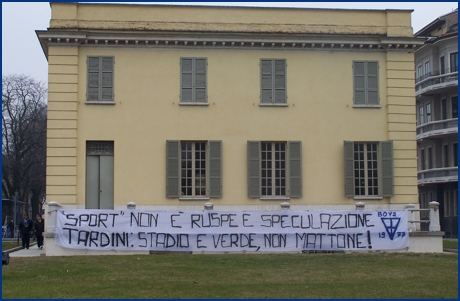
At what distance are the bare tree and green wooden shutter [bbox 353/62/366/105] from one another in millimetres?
39360

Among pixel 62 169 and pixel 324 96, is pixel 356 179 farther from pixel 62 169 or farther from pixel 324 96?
pixel 62 169

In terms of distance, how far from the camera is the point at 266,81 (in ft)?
92.5

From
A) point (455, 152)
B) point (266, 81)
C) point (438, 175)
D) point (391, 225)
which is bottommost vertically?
point (391, 225)

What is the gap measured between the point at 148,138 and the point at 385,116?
9.18 metres

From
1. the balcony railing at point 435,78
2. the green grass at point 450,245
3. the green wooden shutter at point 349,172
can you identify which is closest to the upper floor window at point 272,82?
the green wooden shutter at point 349,172

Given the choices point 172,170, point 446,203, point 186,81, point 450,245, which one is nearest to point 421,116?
point 446,203

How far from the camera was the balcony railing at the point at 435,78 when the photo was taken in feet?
176

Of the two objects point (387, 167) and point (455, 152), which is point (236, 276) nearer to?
point (387, 167)

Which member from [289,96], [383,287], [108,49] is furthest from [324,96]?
[383,287]

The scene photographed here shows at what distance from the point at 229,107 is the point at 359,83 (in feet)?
17.1

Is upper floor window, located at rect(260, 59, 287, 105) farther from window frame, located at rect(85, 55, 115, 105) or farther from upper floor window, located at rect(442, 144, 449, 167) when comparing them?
upper floor window, located at rect(442, 144, 449, 167)

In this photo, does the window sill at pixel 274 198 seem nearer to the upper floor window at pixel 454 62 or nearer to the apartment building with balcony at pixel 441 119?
the apartment building with balcony at pixel 441 119

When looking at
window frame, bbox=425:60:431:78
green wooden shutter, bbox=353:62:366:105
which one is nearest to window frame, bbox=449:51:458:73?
window frame, bbox=425:60:431:78

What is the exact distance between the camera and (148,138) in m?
27.5
